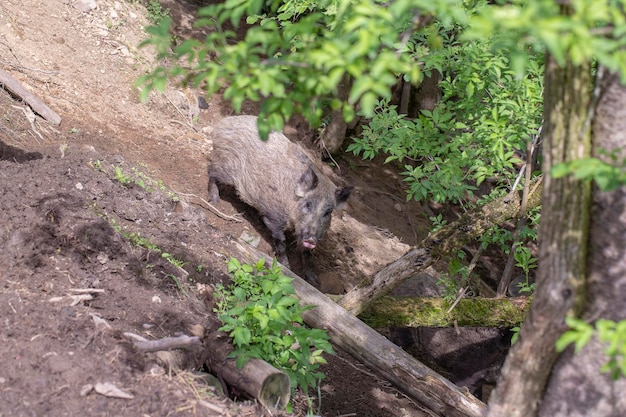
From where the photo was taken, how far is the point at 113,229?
4.27 metres

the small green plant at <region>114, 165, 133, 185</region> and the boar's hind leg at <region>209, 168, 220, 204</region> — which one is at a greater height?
the boar's hind leg at <region>209, 168, 220, 204</region>

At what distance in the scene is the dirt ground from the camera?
10.1ft

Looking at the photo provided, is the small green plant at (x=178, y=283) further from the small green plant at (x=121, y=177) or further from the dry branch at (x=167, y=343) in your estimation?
the small green plant at (x=121, y=177)

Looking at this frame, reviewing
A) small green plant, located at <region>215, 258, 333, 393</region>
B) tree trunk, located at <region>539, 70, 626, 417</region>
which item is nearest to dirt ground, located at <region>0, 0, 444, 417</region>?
small green plant, located at <region>215, 258, 333, 393</region>

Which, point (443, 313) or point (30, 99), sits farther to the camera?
point (30, 99)

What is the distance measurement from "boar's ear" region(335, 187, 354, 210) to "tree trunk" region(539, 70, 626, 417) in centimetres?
512

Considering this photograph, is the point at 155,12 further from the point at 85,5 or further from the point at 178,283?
the point at 178,283

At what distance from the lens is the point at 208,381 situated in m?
3.43

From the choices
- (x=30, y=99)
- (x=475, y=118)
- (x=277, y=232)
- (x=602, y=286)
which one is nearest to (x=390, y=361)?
(x=475, y=118)

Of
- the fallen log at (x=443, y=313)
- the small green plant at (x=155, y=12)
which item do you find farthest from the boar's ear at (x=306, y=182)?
the small green plant at (x=155, y=12)

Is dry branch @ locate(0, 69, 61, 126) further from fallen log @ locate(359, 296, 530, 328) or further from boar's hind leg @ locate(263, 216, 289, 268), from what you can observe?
fallen log @ locate(359, 296, 530, 328)

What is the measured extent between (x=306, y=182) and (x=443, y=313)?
262 centimetres

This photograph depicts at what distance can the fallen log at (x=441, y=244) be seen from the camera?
5.21 m

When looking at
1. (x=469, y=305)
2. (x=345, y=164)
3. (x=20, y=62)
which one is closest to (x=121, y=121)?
(x=20, y=62)
